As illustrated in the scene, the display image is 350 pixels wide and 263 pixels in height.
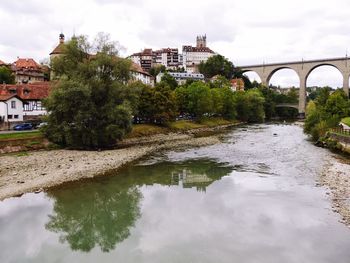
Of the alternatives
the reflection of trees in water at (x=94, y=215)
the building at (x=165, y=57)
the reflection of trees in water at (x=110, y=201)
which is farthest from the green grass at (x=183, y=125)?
the building at (x=165, y=57)

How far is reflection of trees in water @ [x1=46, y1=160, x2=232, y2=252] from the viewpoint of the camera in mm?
14602

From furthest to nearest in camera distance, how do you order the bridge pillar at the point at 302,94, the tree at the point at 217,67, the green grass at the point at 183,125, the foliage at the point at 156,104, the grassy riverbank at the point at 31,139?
the tree at the point at 217,67, the bridge pillar at the point at 302,94, the green grass at the point at 183,125, the foliage at the point at 156,104, the grassy riverbank at the point at 31,139

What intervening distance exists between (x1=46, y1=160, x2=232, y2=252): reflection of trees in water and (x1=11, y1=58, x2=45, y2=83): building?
52925 mm

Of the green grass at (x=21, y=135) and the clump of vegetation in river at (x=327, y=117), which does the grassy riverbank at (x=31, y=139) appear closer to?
the green grass at (x=21, y=135)

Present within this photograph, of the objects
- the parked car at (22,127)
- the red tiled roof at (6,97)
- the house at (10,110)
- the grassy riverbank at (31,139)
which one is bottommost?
the grassy riverbank at (31,139)

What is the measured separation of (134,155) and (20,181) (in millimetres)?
11760

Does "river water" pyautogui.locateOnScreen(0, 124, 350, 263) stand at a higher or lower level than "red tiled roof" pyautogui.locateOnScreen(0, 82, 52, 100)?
lower

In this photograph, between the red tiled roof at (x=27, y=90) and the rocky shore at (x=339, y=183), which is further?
the red tiled roof at (x=27, y=90)

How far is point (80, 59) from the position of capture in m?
35.7

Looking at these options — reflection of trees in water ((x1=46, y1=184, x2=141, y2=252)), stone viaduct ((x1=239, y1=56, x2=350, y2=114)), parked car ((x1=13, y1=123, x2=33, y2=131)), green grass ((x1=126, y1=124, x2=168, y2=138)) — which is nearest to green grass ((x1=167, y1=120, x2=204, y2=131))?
green grass ((x1=126, y1=124, x2=168, y2=138))

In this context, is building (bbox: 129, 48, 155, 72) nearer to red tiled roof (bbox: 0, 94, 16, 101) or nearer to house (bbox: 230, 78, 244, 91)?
house (bbox: 230, 78, 244, 91)

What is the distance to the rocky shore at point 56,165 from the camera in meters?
21.2

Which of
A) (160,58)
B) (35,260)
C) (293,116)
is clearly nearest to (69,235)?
(35,260)

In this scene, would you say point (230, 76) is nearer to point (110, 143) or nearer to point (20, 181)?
point (110, 143)
